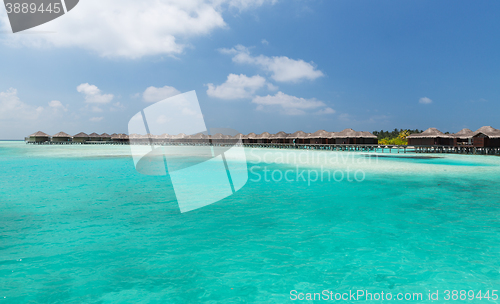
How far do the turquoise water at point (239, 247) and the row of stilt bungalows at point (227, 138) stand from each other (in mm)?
37453

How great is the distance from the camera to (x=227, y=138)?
70.3 m

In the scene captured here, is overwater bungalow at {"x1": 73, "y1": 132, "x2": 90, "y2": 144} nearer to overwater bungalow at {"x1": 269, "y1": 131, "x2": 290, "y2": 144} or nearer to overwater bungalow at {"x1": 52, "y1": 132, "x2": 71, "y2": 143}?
overwater bungalow at {"x1": 52, "y1": 132, "x2": 71, "y2": 143}

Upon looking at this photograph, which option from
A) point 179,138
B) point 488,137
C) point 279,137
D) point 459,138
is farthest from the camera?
point 179,138

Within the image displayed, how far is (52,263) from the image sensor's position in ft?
16.2

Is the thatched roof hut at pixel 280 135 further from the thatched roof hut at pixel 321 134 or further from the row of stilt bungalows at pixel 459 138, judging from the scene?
the row of stilt bungalows at pixel 459 138

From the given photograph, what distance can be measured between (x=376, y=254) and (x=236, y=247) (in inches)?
97.5

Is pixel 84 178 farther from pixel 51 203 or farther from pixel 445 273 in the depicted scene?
pixel 445 273


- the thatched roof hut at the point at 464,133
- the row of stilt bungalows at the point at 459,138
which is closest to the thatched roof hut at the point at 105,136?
the row of stilt bungalows at the point at 459,138

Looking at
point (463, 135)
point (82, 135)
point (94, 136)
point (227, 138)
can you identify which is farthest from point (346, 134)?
point (82, 135)

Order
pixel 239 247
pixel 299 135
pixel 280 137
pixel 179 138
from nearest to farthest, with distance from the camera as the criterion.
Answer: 1. pixel 239 247
2. pixel 299 135
3. pixel 280 137
4. pixel 179 138

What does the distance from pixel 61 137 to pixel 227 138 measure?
4304 centimetres

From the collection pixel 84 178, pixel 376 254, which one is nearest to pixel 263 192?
pixel 376 254

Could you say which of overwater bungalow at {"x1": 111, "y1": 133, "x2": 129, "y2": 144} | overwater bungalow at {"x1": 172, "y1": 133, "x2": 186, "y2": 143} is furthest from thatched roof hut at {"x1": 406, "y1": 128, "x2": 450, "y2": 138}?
overwater bungalow at {"x1": 111, "y1": 133, "x2": 129, "y2": 144}

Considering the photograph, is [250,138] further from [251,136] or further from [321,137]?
[321,137]
